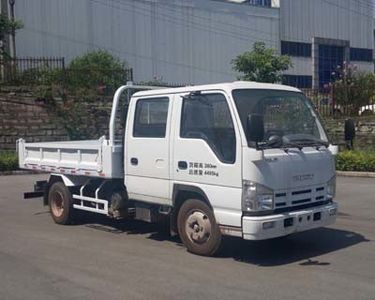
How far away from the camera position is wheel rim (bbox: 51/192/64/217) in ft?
36.3

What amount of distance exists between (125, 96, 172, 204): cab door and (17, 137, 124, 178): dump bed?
0.91ft

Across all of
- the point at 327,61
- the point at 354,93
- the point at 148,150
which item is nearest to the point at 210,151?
the point at 148,150

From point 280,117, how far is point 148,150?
1.92 metres

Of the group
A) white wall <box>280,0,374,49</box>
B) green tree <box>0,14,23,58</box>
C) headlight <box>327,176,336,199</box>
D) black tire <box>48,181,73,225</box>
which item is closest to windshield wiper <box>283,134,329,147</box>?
headlight <box>327,176,336,199</box>

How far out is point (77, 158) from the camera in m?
10.6

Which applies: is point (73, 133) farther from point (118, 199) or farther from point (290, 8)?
point (290, 8)

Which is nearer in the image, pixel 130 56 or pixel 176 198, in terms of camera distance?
pixel 176 198

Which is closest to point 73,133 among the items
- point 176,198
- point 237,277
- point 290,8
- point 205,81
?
point 176,198

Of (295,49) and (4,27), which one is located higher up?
(295,49)

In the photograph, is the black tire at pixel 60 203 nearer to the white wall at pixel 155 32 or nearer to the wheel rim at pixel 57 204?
the wheel rim at pixel 57 204

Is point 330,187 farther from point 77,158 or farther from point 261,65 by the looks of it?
point 261,65

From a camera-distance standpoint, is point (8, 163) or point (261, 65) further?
point (261, 65)

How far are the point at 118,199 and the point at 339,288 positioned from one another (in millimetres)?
3984

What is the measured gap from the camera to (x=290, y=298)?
6480 millimetres
